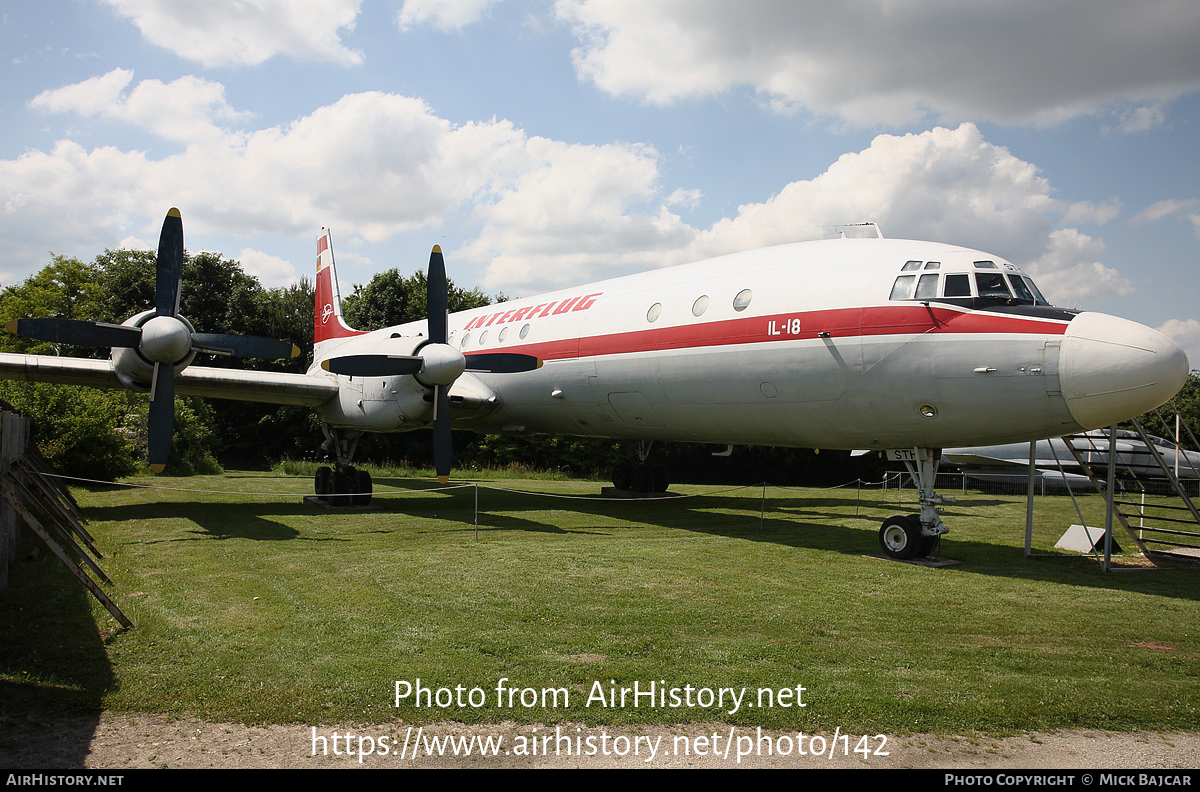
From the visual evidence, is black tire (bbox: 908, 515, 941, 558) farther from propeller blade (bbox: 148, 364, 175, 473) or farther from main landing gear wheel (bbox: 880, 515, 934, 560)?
propeller blade (bbox: 148, 364, 175, 473)

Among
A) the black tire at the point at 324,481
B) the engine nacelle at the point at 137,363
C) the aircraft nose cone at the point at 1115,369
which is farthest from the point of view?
the black tire at the point at 324,481

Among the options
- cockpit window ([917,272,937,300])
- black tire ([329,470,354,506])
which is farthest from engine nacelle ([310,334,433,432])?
cockpit window ([917,272,937,300])

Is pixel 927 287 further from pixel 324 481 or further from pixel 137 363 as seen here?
pixel 324 481

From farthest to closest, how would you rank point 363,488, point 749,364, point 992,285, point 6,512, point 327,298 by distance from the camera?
1. point 327,298
2. point 363,488
3. point 749,364
4. point 992,285
5. point 6,512

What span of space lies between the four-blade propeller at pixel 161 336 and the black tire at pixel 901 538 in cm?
1113

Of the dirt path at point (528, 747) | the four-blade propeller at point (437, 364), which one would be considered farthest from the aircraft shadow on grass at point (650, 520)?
the dirt path at point (528, 747)

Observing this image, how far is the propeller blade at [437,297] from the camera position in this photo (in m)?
13.7

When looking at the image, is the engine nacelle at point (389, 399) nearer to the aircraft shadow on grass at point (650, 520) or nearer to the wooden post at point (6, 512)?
the aircraft shadow on grass at point (650, 520)

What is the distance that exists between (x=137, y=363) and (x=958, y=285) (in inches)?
503

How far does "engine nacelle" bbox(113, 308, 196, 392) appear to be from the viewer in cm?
1201

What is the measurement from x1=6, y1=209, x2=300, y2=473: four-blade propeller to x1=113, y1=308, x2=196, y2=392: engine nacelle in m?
0.06

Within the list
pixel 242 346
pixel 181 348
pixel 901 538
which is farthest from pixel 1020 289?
pixel 181 348

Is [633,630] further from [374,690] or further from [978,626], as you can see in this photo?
[978,626]

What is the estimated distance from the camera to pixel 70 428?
1888 centimetres
